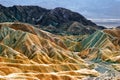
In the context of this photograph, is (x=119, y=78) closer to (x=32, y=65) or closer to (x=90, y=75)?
(x=90, y=75)

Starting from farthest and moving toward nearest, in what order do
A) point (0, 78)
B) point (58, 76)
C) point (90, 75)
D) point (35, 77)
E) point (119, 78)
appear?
point (90, 75) < point (119, 78) < point (58, 76) < point (35, 77) < point (0, 78)

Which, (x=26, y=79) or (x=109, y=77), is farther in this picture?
(x=109, y=77)

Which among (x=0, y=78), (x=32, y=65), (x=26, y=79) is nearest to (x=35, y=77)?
(x=26, y=79)

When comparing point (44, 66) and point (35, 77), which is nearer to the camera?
point (35, 77)

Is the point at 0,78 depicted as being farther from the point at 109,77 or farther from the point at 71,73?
the point at 109,77

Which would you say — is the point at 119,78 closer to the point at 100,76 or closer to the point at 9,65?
the point at 100,76

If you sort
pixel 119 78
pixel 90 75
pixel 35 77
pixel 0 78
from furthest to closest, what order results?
1. pixel 90 75
2. pixel 119 78
3. pixel 35 77
4. pixel 0 78

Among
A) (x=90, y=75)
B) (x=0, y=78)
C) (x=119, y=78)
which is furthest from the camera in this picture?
(x=90, y=75)

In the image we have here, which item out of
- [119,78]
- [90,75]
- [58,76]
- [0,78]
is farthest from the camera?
[90,75]

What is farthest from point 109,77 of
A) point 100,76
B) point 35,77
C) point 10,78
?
point 10,78
